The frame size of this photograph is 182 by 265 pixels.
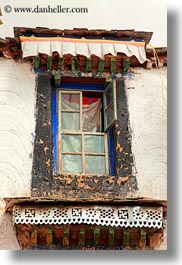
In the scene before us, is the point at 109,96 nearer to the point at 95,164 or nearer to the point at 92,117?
the point at 92,117

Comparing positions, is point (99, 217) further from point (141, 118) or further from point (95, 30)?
point (95, 30)

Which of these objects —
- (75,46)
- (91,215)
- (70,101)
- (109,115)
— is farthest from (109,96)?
(91,215)

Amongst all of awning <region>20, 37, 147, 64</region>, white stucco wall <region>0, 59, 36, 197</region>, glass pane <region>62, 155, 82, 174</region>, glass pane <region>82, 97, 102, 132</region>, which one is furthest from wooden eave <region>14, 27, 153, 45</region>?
glass pane <region>62, 155, 82, 174</region>

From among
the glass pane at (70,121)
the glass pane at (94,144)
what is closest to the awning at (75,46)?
the glass pane at (70,121)

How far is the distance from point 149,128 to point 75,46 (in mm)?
800

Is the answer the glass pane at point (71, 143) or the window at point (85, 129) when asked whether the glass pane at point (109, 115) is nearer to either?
the window at point (85, 129)

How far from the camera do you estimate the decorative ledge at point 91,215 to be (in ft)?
19.8

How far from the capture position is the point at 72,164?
6.37m

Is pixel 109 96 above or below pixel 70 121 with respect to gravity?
above

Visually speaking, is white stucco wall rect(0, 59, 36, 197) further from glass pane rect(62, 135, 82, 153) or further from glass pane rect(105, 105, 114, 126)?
glass pane rect(105, 105, 114, 126)

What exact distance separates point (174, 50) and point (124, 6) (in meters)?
0.49

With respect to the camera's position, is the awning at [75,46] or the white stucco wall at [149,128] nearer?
the white stucco wall at [149,128]

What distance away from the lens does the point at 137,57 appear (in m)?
6.59

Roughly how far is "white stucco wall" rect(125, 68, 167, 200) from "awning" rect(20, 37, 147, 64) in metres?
0.22
